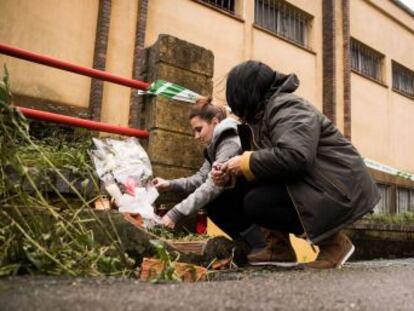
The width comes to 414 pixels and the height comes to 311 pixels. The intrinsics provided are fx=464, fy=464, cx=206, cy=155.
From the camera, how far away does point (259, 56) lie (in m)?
10.2

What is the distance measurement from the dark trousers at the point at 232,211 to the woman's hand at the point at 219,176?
0.24 m

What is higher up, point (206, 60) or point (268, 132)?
point (206, 60)

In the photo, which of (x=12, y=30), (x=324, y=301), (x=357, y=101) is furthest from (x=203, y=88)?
(x=357, y=101)

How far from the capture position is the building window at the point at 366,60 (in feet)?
42.3

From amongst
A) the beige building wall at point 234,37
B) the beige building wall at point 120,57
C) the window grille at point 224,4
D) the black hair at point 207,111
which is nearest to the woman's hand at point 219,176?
the black hair at point 207,111

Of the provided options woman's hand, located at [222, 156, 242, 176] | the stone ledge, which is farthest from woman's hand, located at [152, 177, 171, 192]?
the stone ledge

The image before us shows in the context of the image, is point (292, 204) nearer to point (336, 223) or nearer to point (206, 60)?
point (336, 223)

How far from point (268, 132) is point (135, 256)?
3.02ft

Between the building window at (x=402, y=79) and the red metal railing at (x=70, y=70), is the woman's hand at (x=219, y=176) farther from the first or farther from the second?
the building window at (x=402, y=79)

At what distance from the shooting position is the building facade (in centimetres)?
716

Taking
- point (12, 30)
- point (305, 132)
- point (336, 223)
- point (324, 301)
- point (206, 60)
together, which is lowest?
point (324, 301)

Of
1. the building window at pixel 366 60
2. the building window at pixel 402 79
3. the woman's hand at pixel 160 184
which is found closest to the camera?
the woman's hand at pixel 160 184

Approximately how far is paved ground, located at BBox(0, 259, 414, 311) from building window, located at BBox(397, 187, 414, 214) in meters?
12.5

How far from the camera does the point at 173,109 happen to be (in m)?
3.65
